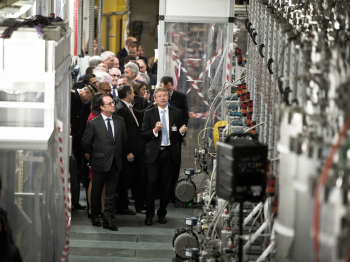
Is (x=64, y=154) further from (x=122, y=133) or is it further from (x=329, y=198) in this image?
(x=329, y=198)

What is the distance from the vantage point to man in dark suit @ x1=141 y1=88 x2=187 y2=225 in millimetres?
6836

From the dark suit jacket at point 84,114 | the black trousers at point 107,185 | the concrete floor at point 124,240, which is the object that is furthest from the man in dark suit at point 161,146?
the dark suit jacket at point 84,114

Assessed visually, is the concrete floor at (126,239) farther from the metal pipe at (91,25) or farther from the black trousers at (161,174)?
the metal pipe at (91,25)

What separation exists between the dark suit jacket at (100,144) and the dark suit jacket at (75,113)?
3.12ft

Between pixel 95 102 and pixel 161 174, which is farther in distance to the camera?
pixel 161 174

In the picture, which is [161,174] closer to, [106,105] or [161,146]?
[161,146]

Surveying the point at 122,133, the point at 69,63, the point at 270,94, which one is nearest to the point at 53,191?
the point at 69,63

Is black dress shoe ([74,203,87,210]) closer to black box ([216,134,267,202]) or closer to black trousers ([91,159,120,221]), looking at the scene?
black trousers ([91,159,120,221])

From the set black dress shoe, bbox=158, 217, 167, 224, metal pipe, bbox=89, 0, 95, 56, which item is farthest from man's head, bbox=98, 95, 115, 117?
metal pipe, bbox=89, 0, 95, 56

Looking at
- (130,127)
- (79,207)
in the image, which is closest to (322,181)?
(130,127)

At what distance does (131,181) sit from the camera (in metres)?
7.52

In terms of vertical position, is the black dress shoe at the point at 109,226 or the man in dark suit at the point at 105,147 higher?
the man in dark suit at the point at 105,147

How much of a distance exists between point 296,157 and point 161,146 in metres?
4.17

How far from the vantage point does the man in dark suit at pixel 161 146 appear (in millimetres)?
6836
